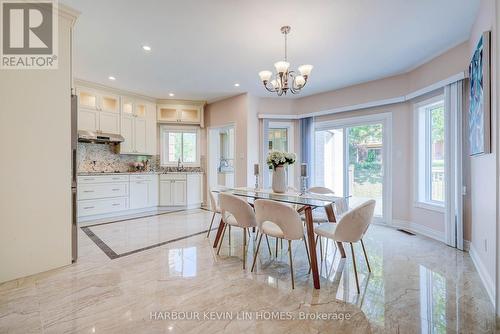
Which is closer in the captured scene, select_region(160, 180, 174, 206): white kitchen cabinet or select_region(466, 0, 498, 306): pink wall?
Result: select_region(466, 0, 498, 306): pink wall

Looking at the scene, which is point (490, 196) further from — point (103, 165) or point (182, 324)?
point (103, 165)

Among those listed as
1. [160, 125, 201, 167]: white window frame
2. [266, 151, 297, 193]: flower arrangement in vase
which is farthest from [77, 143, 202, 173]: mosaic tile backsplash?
[266, 151, 297, 193]: flower arrangement in vase

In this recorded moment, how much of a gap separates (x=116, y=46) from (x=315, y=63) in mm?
2871

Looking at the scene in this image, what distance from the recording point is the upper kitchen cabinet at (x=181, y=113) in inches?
225

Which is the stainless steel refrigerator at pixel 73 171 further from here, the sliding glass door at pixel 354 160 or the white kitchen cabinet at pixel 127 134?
the sliding glass door at pixel 354 160

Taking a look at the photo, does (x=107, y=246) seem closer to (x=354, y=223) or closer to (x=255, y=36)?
(x=354, y=223)

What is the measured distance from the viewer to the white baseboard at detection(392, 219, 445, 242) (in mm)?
3397

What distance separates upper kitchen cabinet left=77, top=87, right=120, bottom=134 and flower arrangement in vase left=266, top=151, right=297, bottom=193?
12.4 ft

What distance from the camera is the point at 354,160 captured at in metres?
4.73

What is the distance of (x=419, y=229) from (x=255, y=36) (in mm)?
3876

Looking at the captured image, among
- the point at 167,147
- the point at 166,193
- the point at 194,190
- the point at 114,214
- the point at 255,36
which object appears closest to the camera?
the point at 255,36

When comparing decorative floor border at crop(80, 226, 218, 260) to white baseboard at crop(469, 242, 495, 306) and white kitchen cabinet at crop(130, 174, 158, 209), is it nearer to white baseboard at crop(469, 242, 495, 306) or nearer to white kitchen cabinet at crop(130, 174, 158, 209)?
white kitchen cabinet at crop(130, 174, 158, 209)

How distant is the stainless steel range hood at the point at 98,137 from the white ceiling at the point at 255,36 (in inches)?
41.3

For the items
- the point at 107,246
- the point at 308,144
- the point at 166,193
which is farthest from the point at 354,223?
the point at 166,193
